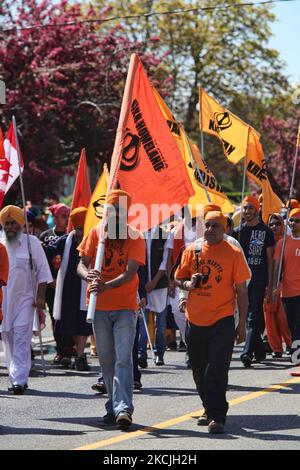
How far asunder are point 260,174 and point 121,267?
23.0 ft

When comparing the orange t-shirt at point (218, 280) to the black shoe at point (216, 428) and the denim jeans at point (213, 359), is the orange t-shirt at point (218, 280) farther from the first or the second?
the black shoe at point (216, 428)

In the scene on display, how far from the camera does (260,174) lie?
16.3 meters

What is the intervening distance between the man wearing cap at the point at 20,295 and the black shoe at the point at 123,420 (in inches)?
102

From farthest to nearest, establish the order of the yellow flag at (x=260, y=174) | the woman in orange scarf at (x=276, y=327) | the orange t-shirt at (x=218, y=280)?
1. the yellow flag at (x=260, y=174)
2. the woman in orange scarf at (x=276, y=327)
3. the orange t-shirt at (x=218, y=280)

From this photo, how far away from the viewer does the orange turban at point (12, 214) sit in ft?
37.9

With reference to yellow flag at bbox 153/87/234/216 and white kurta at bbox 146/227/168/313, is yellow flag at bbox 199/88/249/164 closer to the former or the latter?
yellow flag at bbox 153/87/234/216

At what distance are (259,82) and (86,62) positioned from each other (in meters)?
17.6

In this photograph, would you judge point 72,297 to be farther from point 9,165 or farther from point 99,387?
point 99,387

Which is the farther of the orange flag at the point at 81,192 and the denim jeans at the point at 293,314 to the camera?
the orange flag at the point at 81,192

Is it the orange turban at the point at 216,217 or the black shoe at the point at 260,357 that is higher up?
the orange turban at the point at 216,217

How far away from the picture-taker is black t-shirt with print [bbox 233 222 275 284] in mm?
14164

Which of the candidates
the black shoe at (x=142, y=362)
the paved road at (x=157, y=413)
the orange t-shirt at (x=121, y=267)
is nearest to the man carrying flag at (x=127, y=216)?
the orange t-shirt at (x=121, y=267)
